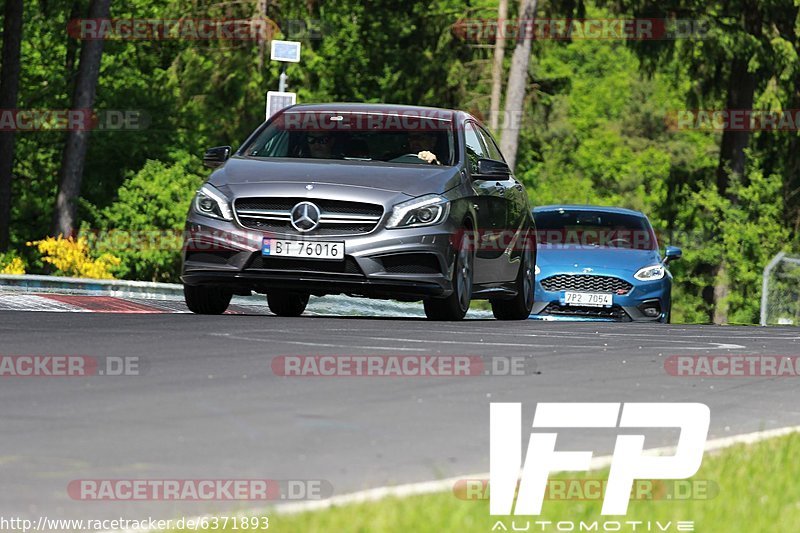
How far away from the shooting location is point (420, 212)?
46.9 ft

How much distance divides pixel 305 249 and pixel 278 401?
224 inches

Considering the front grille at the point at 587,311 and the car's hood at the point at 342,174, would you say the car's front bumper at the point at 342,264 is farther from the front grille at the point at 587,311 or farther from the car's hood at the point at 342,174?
the front grille at the point at 587,311

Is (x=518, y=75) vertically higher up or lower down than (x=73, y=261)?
higher up

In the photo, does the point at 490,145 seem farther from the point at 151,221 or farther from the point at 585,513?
the point at 151,221

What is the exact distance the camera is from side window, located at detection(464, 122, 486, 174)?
15734 mm

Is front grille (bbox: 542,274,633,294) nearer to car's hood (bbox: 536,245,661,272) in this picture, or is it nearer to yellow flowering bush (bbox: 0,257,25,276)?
car's hood (bbox: 536,245,661,272)

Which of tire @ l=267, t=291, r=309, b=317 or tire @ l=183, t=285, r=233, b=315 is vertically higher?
tire @ l=183, t=285, r=233, b=315

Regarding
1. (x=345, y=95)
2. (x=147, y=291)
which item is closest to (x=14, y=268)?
(x=147, y=291)

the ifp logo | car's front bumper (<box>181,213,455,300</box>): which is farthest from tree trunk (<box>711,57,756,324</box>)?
the ifp logo

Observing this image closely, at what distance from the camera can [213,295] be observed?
15469 mm

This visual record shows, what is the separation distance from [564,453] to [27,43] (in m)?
47.0

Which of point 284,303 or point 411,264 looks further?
point 284,303

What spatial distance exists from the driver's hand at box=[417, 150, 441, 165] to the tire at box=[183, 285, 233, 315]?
210 cm

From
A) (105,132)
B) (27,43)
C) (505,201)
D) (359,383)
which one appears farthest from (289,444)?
(27,43)
